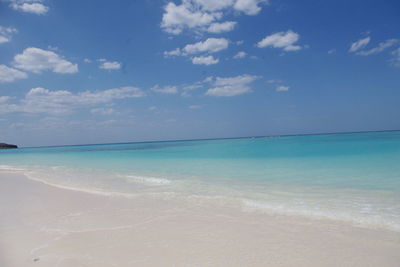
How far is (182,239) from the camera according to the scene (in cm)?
367

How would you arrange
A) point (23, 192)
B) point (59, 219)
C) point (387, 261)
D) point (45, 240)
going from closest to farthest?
point (387, 261), point (45, 240), point (59, 219), point (23, 192)

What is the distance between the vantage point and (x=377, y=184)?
24.0 feet

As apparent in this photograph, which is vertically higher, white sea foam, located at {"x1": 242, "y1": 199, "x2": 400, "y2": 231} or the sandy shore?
the sandy shore

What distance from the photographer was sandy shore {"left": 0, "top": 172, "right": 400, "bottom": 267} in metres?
3.03

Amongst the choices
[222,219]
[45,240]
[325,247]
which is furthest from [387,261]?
[45,240]

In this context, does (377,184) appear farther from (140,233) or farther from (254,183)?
(140,233)

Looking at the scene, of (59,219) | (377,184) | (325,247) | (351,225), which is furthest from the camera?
(377,184)

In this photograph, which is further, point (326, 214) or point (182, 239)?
point (326, 214)

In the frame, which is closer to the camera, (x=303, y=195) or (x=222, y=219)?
(x=222, y=219)

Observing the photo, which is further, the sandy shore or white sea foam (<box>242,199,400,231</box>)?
white sea foam (<box>242,199,400,231</box>)

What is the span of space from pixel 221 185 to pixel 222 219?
11.9 ft

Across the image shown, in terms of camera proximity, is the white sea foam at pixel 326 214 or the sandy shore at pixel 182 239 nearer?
the sandy shore at pixel 182 239

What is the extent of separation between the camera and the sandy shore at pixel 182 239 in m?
3.03

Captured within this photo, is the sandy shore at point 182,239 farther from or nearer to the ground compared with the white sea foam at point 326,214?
farther from the ground
